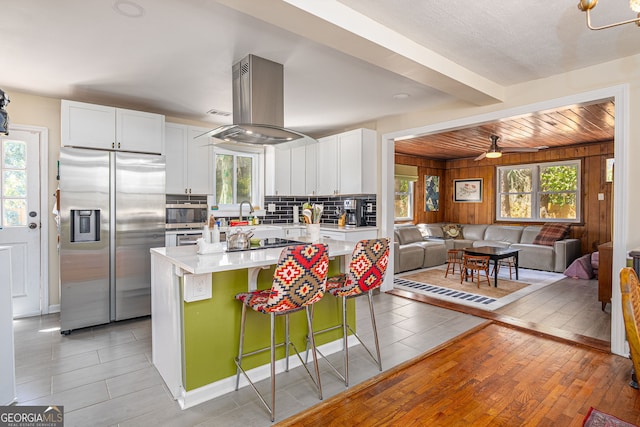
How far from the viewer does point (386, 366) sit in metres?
2.60

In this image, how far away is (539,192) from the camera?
7.14 metres

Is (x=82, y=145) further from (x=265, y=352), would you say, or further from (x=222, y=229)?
(x=265, y=352)

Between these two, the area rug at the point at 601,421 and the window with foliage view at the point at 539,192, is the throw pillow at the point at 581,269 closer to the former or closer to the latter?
the window with foliage view at the point at 539,192

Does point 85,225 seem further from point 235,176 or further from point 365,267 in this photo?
point 365,267

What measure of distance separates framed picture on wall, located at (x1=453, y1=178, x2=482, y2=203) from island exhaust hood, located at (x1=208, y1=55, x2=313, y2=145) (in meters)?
6.54

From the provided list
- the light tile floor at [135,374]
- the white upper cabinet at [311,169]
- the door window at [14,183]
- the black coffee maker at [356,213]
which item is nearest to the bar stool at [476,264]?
the light tile floor at [135,374]

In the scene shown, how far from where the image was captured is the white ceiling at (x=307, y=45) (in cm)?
207

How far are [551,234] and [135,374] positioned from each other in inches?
277

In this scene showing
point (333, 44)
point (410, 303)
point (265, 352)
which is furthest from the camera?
point (410, 303)

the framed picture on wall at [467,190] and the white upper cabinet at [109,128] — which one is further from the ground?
the white upper cabinet at [109,128]

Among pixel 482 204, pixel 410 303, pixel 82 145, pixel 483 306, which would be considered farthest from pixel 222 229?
pixel 482 204

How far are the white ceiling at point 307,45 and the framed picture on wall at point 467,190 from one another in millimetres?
5000

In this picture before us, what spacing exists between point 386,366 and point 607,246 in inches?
119

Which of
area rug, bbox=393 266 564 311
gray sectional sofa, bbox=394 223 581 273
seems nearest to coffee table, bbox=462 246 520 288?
area rug, bbox=393 266 564 311
